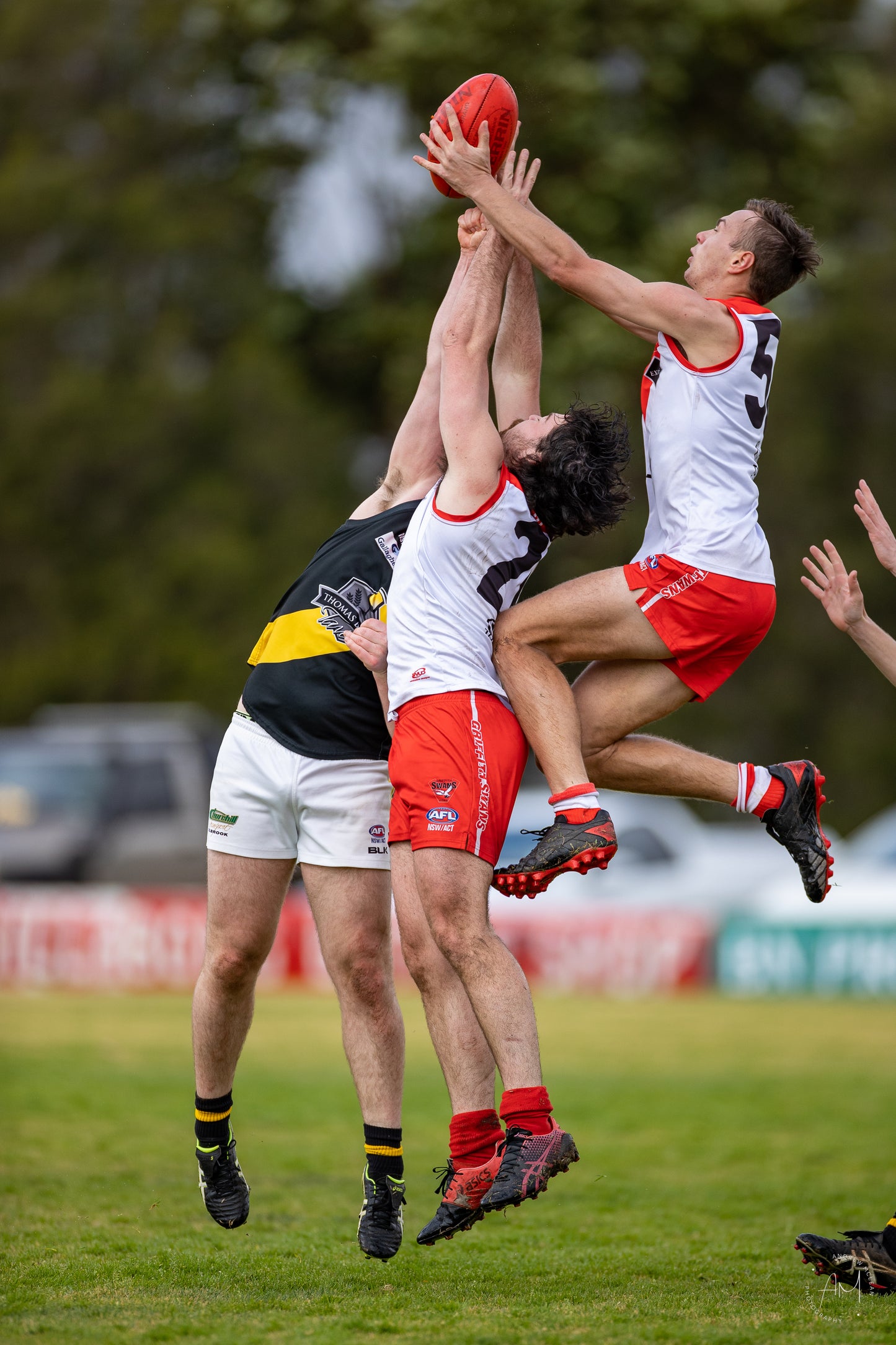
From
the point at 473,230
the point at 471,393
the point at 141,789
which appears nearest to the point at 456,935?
the point at 471,393

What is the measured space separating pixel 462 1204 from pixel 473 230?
132 inches

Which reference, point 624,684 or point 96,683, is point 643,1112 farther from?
point 96,683

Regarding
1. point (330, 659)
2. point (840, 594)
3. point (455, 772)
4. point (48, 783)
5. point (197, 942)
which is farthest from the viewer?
point (48, 783)

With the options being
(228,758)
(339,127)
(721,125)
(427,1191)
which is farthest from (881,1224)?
(339,127)

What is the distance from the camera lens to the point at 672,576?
5660 mm

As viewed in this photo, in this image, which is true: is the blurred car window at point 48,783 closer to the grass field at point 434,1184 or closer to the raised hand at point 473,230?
the grass field at point 434,1184

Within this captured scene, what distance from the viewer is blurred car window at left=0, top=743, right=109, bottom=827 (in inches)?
693

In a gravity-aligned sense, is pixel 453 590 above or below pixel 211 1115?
above

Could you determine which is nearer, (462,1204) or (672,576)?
(462,1204)

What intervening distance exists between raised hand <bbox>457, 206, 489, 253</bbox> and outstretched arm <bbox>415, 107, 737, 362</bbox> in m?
0.13

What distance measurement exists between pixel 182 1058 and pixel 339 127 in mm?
17764

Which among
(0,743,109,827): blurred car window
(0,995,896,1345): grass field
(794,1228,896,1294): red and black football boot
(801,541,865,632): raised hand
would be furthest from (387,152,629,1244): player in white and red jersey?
(0,743,109,827): blurred car window

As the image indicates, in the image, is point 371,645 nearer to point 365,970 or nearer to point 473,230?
point 365,970

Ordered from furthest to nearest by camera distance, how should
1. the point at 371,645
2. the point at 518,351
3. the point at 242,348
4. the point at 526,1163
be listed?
the point at 242,348 → the point at 518,351 → the point at 371,645 → the point at 526,1163
